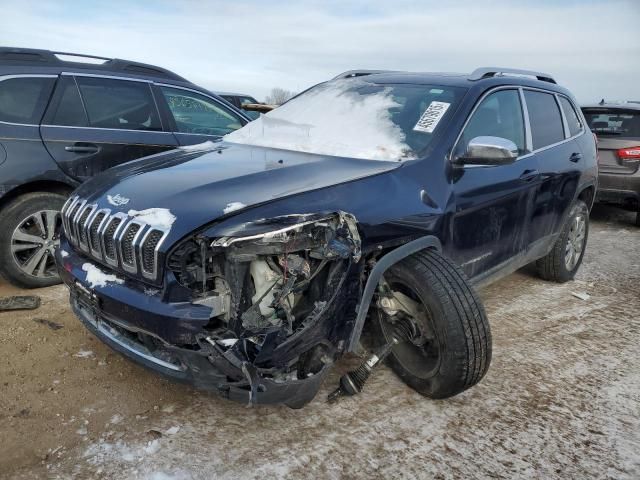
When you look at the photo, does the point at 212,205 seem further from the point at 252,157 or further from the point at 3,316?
the point at 3,316

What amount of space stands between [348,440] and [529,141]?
A: 262 cm

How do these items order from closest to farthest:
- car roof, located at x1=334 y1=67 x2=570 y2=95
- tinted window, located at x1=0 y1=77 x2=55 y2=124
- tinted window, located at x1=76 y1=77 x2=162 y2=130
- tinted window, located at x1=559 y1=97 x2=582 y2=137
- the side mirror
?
the side mirror
car roof, located at x1=334 y1=67 x2=570 y2=95
tinted window, located at x1=0 y1=77 x2=55 y2=124
tinted window, located at x1=76 y1=77 x2=162 y2=130
tinted window, located at x1=559 y1=97 x2=582 y2=137

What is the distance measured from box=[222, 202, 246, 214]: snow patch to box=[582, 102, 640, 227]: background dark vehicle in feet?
21.8

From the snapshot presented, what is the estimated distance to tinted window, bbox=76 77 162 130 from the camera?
4.32 metres

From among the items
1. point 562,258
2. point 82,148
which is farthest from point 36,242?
point 562,258

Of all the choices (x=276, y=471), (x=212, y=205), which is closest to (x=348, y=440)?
(x=276, y=471)

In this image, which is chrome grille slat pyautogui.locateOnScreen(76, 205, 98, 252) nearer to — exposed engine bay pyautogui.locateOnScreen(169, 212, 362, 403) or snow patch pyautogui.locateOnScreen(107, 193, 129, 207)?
snow patch pyautogui.locateOnScreen(107, 193, 129, 207)

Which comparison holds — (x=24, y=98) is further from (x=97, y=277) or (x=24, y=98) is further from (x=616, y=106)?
(x=616, y=106)

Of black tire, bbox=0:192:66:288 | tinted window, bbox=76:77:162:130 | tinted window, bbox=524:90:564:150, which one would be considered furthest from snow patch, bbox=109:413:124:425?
tinted window, bbox=524:90:564:150

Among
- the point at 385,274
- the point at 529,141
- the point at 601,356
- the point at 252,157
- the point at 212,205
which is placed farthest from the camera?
the point at 529,141

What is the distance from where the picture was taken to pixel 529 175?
A: 3.72 meters

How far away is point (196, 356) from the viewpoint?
2088mm

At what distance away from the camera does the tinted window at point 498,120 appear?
3.24 metres

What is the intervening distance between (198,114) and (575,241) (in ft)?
12.5
